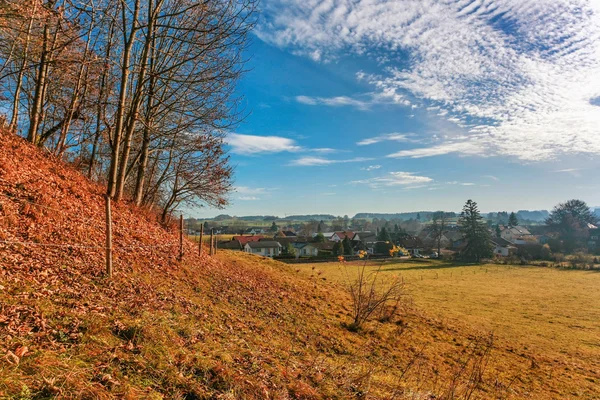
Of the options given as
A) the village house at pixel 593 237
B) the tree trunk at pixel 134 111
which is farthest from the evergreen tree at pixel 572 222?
the tree trunk at pixel 134 111

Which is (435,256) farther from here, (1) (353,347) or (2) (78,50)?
(2) (78,50)

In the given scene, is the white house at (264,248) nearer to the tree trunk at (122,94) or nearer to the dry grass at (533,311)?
the dry grass at (533,311)

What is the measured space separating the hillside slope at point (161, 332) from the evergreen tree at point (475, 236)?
55217 millimetres

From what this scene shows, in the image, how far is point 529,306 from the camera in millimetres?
25766

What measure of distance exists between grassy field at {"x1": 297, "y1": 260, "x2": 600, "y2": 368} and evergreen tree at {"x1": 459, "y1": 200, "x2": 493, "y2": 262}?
53.9 feet

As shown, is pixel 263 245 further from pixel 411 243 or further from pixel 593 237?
pixel 593 237

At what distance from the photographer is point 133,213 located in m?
12.8

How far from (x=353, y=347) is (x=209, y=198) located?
11705 millimetres

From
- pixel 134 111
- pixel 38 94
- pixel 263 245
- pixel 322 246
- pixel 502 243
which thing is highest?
pixel 38 94

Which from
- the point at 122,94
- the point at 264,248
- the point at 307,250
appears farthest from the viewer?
the point at 307,250

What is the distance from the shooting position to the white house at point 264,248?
249 ft

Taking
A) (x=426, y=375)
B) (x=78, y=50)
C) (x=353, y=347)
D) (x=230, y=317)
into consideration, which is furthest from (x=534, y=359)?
(x=78, y=50)

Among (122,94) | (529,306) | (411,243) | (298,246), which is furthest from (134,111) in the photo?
(298,246)

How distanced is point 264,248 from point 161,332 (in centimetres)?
7322
